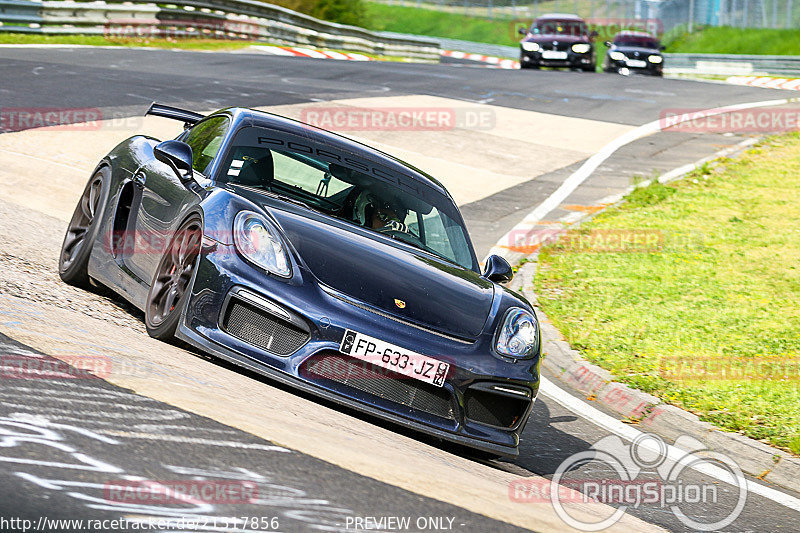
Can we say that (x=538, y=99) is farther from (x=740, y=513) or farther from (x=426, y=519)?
(x=426, y=519)

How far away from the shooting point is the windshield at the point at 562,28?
108ft

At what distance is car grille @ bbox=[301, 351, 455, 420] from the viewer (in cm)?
512

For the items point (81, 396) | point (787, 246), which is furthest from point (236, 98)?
point (81, 396)

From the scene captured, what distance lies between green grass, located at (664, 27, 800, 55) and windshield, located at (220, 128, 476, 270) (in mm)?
43658

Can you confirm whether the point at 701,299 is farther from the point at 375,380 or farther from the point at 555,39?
the point at 555,39

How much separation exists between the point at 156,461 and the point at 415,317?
196cm

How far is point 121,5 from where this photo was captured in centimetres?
2798

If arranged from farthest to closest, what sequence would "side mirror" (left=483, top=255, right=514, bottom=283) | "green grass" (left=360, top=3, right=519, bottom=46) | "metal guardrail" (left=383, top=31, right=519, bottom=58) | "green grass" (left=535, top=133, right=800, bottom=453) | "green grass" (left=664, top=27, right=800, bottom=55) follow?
"green grass" (left=360, top=3, right=519, bottom=46), "metal guardrail" (left=383, top=31, right=519, bottom=58), "green grass" (left=664, top=27, right=800, bottom=55), "green grass" (left=535, top=133, right=800, bottom=453), "side mirror" (left=483, top=255, right=514, bottom=283)

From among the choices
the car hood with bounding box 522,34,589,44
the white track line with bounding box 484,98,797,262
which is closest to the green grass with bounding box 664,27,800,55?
the car hood with bounding box 522,34,589,44

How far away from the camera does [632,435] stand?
6.77 m

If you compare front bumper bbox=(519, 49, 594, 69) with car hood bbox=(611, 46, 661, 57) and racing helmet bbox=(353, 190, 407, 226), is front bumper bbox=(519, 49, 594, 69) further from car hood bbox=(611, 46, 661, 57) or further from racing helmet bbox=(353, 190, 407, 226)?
racing helmet bbox=(353, 190, 407, 226)

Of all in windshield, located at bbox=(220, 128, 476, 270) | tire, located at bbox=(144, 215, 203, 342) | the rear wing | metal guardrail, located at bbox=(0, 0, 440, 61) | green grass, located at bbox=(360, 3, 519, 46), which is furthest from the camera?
green grass, located at bbox=(360, 3, 519, 46)

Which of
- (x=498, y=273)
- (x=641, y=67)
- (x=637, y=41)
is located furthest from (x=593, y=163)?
(x=637, y=41)

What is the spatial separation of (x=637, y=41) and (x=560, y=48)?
3885mm
